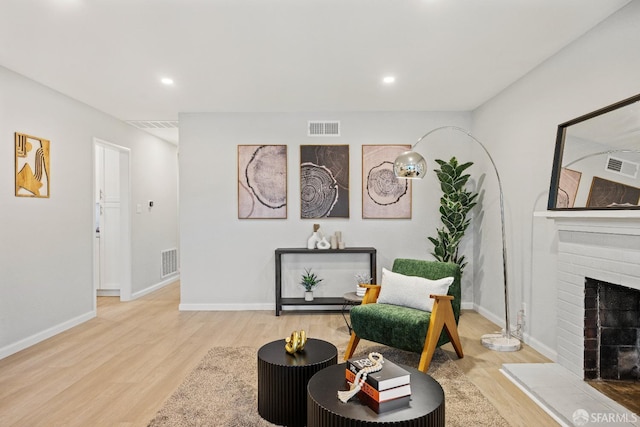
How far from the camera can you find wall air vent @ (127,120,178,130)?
18.2 feet

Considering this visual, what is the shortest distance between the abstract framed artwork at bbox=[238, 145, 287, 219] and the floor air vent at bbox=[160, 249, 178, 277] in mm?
2340

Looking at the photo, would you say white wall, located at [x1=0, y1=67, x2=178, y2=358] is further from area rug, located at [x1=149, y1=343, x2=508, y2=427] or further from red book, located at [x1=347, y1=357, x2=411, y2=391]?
red book, located at [x1=347, y1=357, x2=411, y2=391]

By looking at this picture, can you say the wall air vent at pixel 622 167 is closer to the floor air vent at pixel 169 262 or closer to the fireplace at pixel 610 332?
the fireplace at pixel 610 332

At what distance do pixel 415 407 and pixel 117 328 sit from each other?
368 centimetres

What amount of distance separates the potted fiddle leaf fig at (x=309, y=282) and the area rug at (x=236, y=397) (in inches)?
59.0

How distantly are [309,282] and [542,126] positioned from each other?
2952 millimetres

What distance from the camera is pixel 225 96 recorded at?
14.6 ft

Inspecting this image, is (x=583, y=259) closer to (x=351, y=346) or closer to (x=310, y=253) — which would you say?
(x=351, y=346)

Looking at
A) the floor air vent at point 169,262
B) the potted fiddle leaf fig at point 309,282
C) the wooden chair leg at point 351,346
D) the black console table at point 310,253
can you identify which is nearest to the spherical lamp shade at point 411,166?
the wooden chair leg at point 351,346

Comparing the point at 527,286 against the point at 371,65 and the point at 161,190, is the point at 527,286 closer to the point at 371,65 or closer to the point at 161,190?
the point at 371,65

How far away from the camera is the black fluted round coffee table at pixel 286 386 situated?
2221mm

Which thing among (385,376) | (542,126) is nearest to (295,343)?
(385,376)

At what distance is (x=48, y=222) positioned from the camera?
4.08 m

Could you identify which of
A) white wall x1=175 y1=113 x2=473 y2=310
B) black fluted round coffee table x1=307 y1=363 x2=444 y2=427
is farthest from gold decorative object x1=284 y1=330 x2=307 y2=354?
white wall x1=175 y1=113 x2=473 y2=310
